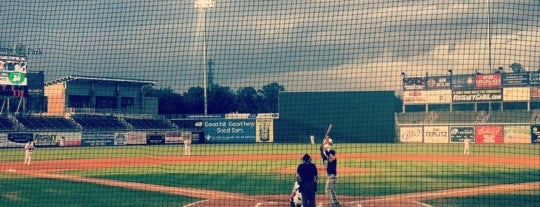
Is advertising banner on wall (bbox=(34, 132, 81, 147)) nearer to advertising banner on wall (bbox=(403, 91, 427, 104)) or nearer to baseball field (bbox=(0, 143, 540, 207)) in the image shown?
baseball field (bbox=(0, 143, 540, 207))

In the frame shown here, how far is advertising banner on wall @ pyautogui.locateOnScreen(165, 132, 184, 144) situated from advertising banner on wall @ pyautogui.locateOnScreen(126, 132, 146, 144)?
1.99m

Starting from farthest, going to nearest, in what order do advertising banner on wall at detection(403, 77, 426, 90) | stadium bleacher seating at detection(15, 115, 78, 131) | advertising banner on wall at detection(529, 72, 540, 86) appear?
advertising banner on wall at detection(403, 77, 426, 90) → advertising banner on wall at detection(529, 72, 540, 86) → stadium bleacher seating at detection(15, 115, 78, 131)

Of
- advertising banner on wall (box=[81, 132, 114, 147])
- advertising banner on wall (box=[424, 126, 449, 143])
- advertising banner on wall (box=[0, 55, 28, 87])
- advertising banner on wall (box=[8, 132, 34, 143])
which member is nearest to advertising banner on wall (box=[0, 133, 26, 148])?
advertising banner on wall (box=[8, 132, 34, 143])

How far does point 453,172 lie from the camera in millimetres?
18766

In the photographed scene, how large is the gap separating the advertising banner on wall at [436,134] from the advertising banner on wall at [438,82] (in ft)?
14.1

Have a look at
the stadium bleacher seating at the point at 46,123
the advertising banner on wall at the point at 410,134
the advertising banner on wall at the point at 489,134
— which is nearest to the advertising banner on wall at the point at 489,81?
the advertising banner on wall at the point at 489,134

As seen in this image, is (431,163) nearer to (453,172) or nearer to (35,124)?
(453,172)

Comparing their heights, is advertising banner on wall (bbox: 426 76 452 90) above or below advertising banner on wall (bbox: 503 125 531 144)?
above

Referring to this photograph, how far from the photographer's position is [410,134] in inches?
1805

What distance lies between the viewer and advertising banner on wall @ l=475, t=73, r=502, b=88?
4450cm

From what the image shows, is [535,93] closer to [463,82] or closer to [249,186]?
[463,82]

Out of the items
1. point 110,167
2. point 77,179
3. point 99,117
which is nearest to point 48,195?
point 77,179

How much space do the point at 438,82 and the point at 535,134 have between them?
9.93 metres

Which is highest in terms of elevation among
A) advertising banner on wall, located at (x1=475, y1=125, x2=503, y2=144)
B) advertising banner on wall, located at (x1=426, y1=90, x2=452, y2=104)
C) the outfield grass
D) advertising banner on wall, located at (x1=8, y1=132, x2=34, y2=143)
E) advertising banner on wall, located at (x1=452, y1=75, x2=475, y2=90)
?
advertising banner on wall, located at (x1=452, y1=75, x2=475, y2=90)
